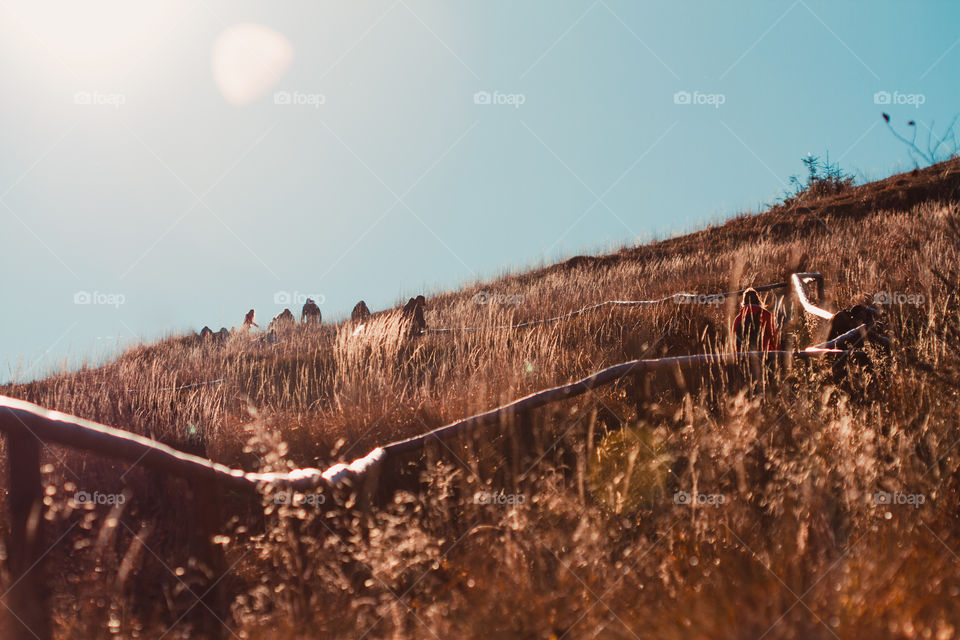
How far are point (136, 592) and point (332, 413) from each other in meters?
2.01

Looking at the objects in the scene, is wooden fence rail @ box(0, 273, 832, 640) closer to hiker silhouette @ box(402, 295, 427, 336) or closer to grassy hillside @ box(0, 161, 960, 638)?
grassy hillside @ box(0, 161, 960, 638)

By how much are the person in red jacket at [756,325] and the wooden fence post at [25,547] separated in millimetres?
4668

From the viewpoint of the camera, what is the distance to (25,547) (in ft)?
7.38

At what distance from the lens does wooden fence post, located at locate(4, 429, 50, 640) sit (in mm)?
2217

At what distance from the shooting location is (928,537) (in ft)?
7.63

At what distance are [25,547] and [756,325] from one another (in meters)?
5.05

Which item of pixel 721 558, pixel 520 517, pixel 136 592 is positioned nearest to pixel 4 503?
pixel 136 592

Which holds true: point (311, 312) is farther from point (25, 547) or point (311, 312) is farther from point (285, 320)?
point (25, 547)

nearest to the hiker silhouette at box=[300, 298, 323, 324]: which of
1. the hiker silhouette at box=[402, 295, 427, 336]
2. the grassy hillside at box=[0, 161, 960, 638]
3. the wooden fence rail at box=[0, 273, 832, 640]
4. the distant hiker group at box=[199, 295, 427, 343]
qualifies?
the distant hiker group at box=[199, 295, 427, 343]

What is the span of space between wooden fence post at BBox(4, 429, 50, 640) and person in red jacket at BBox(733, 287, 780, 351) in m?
4.67

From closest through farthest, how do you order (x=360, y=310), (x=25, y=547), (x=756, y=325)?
1. (x=25, y=547)
2. (x=756, y=325)
3. (x=360, y=310)

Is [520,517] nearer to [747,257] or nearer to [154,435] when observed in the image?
[154,435]

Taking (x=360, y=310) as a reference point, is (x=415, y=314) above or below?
below

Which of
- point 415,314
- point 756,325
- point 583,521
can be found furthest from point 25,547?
point 415,314
